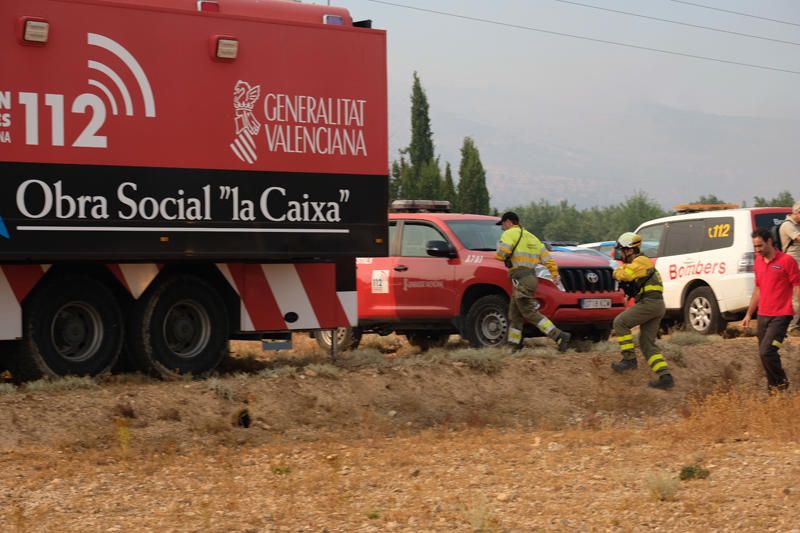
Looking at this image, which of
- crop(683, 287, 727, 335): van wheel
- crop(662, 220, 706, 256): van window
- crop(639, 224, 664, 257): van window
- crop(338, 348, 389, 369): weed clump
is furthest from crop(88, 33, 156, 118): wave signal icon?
crop(639, 224, 664, 257): van window

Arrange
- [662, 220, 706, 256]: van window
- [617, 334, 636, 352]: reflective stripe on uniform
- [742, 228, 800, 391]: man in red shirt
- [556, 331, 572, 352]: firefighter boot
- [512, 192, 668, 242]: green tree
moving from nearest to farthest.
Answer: [742, 228, 800, 391]: man in red shirt
[617, 334, 636, 352]: reflective stripe on uniform
[556, 331, 572, 352]: firefighter boot
[662, 220, 706, 256]: van window
[512, 192, 668, 242]: green tree

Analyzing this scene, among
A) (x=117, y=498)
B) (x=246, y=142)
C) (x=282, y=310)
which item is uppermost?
(x=246, y=142)

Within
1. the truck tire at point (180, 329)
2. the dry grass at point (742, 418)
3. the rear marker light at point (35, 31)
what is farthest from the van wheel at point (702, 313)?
the rear marker light at point (35, 31)

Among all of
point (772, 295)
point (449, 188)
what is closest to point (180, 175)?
point (772, 295)

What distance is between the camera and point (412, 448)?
11.4 metres

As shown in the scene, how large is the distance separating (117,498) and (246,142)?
524 centimetres

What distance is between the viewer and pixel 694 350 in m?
16.4

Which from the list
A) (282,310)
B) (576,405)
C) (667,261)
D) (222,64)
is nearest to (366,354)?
(282,310)

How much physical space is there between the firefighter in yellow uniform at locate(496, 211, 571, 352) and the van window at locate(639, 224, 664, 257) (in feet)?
18.0

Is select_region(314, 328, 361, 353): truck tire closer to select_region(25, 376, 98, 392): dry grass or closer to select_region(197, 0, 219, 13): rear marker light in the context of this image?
select_region(197, 0, 219, 13): rear marker light

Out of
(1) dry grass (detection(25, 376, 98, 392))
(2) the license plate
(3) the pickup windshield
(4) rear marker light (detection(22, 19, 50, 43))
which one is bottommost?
(1) dry grass (detection(25, 376, 98, 392))

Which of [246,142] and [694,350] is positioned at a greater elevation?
[246,142]

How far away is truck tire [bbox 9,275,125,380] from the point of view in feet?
41.9

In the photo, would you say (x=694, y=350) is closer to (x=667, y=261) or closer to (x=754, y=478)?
(x=667, y=261)
